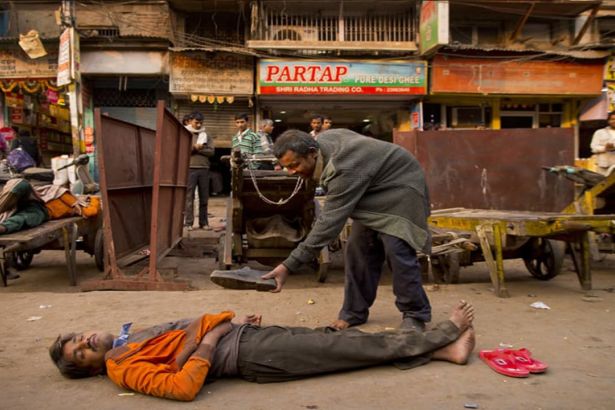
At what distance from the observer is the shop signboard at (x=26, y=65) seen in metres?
13.6

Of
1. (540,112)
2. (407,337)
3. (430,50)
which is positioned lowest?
(407,337)

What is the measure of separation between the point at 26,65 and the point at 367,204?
531 inches

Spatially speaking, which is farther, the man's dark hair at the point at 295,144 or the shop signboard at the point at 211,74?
the shop signboard at the point at 211,74

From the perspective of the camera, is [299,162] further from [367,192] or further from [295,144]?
[367,192]

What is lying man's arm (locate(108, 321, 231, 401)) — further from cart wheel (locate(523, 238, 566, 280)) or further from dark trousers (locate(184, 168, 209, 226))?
dark trousers (locate(184, 168, 209, 226))

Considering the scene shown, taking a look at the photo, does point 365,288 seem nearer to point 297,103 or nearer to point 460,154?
point 460,154

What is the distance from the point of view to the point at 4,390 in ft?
9.00

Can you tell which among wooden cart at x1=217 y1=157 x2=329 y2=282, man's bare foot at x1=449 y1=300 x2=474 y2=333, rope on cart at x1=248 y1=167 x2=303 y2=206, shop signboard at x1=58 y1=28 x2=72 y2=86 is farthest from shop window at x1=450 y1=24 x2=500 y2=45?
man's bare foot at x1=449 y1=300 x2=474 y2=333

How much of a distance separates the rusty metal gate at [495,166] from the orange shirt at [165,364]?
16.0 feet

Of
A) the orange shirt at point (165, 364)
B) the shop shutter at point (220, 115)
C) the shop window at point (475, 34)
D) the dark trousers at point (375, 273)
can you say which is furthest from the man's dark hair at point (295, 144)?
the shop window at point (475, 34)

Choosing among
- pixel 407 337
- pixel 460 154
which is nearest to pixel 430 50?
pixel 460 154

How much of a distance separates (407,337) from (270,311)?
5.30ft

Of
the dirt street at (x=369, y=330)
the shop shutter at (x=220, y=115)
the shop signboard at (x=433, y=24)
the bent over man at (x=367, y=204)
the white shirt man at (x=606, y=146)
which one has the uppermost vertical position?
the shop signboard at (x=433, y=24)

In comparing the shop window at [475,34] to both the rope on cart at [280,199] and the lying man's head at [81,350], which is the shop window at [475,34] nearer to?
the rope on cart at [280,199]
